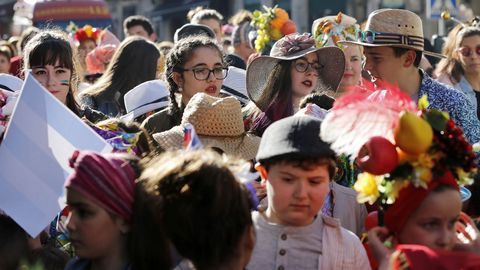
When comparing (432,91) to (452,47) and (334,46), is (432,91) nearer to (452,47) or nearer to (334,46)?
(334,46)

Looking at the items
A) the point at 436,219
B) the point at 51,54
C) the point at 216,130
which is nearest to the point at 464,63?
the point at 51,54

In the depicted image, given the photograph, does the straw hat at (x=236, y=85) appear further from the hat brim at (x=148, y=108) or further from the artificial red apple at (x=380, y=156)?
the artificial red apple at (x=380, y=156)

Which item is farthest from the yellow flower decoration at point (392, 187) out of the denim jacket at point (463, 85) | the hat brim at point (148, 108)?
the denim jacket at point (463, 85)

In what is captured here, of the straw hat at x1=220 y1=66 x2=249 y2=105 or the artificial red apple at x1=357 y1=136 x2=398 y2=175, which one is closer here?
the artificial red apple at x1=357 y1=136 x2=398 y2=175

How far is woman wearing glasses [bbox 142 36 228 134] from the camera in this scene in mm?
6641

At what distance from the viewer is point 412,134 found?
3768 millimetres

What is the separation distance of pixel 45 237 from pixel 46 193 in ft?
3.11

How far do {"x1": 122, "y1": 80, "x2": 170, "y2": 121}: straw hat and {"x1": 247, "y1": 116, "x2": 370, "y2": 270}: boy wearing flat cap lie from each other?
278cm

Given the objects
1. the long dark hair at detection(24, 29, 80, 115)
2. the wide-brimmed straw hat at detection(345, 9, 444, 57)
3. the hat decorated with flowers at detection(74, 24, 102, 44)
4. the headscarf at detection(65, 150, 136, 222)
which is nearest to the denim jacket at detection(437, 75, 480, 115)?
the wide-brimmed straw hat at detection(345, 9, 444, 57)

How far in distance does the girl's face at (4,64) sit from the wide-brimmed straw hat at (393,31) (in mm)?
5641

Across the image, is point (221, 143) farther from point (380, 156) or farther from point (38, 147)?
point (380, 156)

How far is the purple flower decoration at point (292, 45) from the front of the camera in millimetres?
6938

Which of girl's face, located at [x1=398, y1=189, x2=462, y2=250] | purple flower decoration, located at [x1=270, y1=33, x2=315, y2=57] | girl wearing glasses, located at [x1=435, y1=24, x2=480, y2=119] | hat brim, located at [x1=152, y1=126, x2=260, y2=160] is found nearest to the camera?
girl's face, located at [x1=398, y1=189, x2=462, y2=250]

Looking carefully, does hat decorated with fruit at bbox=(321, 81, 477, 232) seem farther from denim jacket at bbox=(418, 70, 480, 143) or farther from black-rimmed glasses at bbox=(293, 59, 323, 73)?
black-rimmed glasses at bbox=(293, 59, 323, 73)
